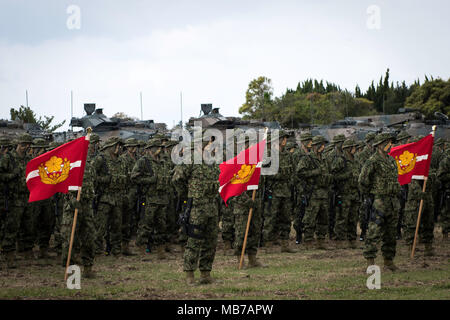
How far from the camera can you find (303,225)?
13227 millimetres

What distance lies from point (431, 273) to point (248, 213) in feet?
11.4

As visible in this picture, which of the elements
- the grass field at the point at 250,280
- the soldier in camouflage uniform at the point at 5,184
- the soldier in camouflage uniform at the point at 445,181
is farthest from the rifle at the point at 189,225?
the soldier in camouflage uniform at the point at 445,181

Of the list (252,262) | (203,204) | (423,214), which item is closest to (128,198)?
(252,262)

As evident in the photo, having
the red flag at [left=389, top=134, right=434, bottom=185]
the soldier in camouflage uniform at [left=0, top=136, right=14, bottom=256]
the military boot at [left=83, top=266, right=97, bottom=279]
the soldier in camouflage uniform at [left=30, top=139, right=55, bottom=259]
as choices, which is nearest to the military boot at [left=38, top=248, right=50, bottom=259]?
the soldier in camouflage uniform at [left=30, top=139, right=55, bottom=259]

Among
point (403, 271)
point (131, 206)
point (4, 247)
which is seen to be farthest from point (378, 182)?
point (4, 247)

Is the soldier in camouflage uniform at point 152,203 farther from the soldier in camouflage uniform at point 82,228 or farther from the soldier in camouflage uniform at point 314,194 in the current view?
the soldier in camouflage uniform at point 314,194

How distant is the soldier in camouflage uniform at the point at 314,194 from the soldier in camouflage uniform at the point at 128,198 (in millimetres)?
4070

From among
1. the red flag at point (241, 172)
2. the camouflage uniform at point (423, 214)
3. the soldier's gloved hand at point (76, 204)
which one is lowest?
the camouflage uniform at point (423, 214)

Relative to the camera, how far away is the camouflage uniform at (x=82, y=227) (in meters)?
9.30

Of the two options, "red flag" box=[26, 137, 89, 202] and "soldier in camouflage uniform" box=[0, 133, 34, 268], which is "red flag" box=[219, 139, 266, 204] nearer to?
"red flag" box=[26, 137, 89, 202]

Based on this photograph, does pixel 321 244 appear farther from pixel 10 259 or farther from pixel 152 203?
pixel 10 259

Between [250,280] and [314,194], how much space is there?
4.19 m

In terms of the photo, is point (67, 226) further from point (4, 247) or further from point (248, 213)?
point (248, 213)

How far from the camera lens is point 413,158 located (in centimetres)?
1130
